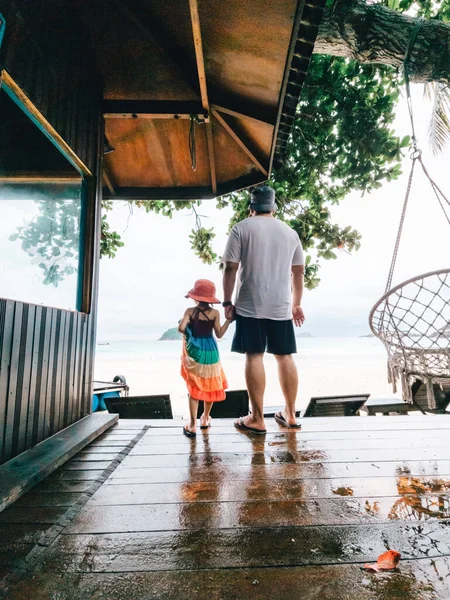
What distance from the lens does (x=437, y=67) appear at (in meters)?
3.72

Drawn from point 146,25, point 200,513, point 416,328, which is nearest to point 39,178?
point 146,25

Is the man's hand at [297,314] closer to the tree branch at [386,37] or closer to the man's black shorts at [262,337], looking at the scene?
the man's black shorts at [262,337]

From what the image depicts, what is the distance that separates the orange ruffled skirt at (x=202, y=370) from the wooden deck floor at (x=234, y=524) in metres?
0.64

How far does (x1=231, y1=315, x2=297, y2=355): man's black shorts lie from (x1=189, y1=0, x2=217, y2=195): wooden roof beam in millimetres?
2277

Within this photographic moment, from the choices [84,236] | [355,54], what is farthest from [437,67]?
[84,236]

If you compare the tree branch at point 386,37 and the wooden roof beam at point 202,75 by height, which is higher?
the tree branch at point 386,37

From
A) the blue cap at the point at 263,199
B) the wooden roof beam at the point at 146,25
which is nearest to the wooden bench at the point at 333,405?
the blue cap at the point at 263,199

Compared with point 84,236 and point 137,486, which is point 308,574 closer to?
point 137,486

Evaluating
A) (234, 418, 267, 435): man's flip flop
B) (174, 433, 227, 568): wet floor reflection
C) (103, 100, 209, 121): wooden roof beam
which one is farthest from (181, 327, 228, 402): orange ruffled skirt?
(103, 100, 209, 121): wooden roof beam

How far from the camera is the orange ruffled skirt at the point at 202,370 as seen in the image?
3096 millimetres

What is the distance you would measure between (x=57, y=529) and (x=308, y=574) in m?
1.04

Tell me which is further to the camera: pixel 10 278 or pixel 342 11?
pixel 342 11

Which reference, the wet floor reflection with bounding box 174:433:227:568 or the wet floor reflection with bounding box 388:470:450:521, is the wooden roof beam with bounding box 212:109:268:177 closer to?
the wet floor reflection with bounding box 174:433:227:568

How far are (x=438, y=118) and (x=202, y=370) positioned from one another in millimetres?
6619
